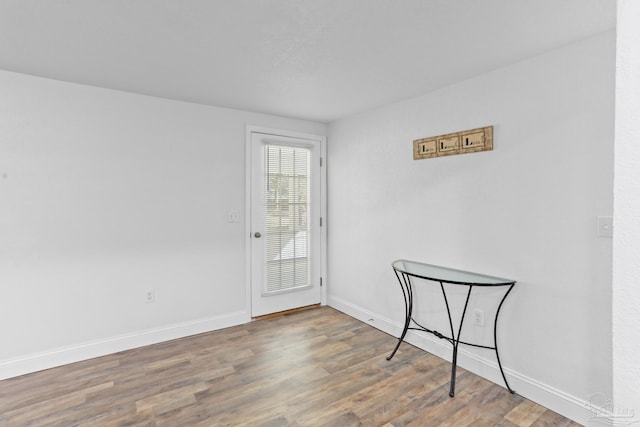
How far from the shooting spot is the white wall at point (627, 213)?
587mm

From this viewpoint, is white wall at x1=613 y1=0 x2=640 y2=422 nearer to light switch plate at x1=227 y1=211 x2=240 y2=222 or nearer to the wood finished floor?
the wood finished floor

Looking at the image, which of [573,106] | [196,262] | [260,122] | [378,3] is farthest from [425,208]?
[196,262]

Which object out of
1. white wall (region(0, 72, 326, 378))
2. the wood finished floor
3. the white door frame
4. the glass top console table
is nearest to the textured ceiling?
white wall (region(0, 72, 326, 378))

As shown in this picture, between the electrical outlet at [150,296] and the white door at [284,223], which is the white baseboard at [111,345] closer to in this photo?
the electrical outlet at [150,296]

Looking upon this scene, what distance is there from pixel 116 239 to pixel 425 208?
108 inches

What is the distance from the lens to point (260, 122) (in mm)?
3525

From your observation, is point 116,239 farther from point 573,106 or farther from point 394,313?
point 573,106

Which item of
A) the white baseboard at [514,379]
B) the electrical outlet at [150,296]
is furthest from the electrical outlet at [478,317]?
the electrical outlet at [150,296]

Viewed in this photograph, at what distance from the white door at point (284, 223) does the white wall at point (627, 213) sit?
3.18 meters

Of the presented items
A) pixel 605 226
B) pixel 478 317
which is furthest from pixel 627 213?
pixel 478 317

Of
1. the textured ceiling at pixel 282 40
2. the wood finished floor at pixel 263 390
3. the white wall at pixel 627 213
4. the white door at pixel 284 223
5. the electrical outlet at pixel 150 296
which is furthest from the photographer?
the white door at pixel 284 223

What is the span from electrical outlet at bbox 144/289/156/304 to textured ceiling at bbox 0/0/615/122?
1.81 metres

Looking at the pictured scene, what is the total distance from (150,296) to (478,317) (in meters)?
2.84

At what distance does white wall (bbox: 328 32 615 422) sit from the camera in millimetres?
1865
